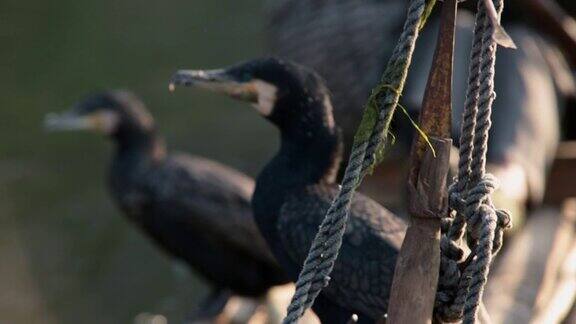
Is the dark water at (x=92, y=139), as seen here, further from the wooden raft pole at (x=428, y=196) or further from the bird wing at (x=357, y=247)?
the wooden raft pole at (x=428, y=196)

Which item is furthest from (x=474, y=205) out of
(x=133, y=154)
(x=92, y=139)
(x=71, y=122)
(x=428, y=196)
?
(x=92, y=139)

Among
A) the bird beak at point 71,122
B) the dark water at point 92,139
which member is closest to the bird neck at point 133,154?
the bird beak at point 71,122

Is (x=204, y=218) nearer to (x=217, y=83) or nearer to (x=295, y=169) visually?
A: (x=295, y=169)

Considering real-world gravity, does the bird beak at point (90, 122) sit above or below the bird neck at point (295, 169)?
below

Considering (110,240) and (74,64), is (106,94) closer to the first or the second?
(110,240)

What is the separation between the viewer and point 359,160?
5.76ft

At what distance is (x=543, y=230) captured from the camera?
425 cm

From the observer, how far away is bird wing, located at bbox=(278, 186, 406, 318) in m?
2.70

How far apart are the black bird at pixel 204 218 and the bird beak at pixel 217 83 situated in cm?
149

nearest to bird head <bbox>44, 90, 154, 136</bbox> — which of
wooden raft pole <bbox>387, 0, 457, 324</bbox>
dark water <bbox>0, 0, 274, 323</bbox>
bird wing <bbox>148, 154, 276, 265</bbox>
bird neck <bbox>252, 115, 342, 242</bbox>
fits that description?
bird wing <bbox>148, 154, 276, 265</bbox>

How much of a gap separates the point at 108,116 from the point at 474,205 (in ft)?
11.1

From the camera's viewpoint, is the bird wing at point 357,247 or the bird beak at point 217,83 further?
the bird wing at point 357,247

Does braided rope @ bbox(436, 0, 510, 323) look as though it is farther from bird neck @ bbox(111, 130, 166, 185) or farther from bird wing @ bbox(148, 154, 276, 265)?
bird neck @ bbox(111, 130, 166, 185)

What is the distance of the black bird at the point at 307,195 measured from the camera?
2.71 meters
